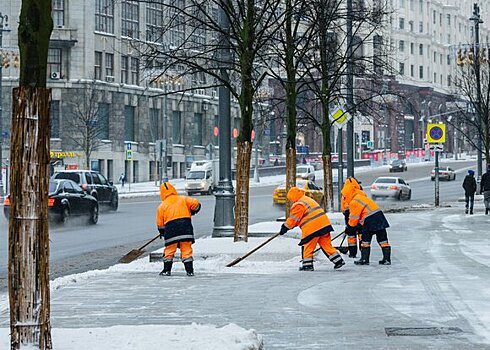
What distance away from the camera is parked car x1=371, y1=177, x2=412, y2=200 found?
6144 cm

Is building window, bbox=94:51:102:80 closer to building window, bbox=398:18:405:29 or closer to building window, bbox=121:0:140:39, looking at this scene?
building window, bbox=121:0:140:39

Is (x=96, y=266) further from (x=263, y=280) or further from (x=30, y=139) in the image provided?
(x=30, y=139)

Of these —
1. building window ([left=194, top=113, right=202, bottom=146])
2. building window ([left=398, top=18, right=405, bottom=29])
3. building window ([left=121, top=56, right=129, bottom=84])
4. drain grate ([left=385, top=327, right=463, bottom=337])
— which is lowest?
drain grate ([left=385, top=327, right=463, bottom=337])

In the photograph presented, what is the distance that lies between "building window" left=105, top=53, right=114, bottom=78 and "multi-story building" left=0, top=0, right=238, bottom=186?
2.7 inches

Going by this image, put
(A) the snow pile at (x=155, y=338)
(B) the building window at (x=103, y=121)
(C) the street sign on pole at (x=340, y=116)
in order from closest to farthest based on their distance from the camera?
(A) the snow pile at (x=155, y=338) < (C) the street sign on pole at (x=340, y=116) < (B) the building window at (x=103, y=121)

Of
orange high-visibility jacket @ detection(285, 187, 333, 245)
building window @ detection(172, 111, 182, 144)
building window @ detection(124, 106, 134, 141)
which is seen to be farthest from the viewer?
building window @ detection(172, 111, 182, 144)

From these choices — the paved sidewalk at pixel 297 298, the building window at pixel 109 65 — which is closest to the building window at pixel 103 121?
the building window at pixel 109 65

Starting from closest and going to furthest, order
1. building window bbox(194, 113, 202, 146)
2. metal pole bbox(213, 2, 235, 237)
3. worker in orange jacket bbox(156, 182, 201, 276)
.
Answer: worker in orange jacket bbox(156, 182, 201, 276), metal pole bbox(213, 2, 235, 237), building window bbox(194, 113, 202, 146)

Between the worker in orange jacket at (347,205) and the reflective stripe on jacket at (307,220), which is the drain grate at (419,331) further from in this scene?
the worker in orange jacket at (347,205)

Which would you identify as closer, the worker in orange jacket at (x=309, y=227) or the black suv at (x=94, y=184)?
the worker in orange jacket at (x=309, y=227)

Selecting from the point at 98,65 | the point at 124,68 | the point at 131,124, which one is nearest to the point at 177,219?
the point at 98,65

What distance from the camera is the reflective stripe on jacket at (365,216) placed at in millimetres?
19906

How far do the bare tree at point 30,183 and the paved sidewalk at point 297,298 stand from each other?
9.16ft

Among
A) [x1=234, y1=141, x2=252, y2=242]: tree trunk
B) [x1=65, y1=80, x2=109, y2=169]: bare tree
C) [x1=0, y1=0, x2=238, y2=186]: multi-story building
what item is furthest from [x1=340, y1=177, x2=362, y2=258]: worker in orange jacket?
[x1=0, y1=0, x2=238, y2=186]: multi-story building
